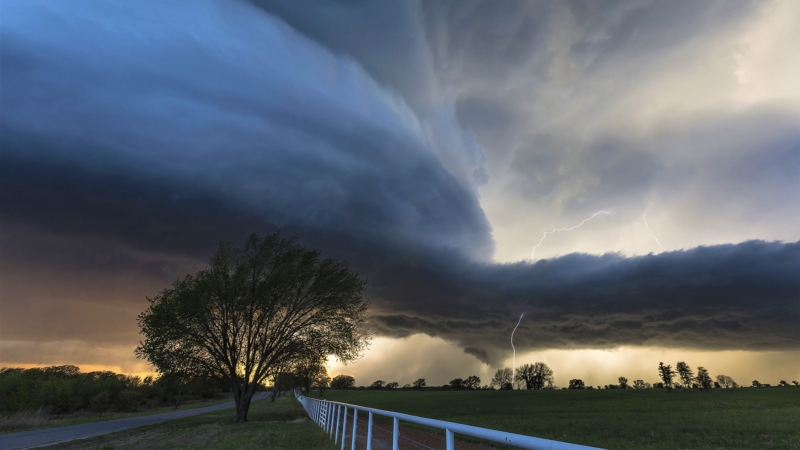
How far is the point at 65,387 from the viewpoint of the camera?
259 feet

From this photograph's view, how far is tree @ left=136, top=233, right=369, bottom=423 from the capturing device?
4050cm

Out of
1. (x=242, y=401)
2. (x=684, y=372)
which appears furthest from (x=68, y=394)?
(x=684, y=372)

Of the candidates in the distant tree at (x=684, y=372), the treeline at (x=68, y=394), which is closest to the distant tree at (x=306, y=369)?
the treeline at (x=68, y=394)

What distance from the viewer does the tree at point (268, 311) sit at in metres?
40.5

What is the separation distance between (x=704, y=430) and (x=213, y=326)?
1588 inches

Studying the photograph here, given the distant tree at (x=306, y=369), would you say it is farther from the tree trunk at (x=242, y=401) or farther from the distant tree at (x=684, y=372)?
the distant tree at (x=684, y=372)

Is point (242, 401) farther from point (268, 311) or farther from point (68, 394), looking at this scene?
point (68, 394)

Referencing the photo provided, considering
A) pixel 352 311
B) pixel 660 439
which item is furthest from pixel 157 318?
pixel 660 439

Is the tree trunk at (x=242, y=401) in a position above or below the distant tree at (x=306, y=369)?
below

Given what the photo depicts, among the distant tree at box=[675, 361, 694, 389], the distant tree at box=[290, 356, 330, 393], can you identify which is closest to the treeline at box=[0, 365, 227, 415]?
the distant tree at box=[290, 356, 330, 393]

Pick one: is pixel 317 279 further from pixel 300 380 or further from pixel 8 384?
pixel 8 384

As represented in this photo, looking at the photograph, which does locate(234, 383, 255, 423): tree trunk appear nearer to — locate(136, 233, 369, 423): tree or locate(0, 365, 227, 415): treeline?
locate(136, 233, 369, 423): tree

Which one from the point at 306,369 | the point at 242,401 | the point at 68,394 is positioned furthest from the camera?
the point at 68,394

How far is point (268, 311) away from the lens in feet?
137
